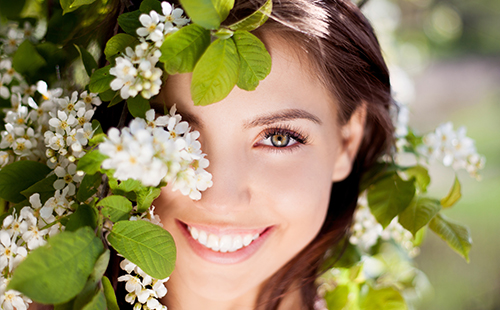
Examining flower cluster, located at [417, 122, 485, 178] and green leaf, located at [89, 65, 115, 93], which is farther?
flower cluster, located at [417, 122, 485, 178]

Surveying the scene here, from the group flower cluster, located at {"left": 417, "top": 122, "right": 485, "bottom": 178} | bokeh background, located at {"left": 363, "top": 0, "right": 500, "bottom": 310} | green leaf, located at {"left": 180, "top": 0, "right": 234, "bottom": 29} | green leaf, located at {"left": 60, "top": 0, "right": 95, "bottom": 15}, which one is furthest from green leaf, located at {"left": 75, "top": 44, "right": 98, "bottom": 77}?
bokeh background, located at {"left": 363, "top": 0, "right": 500, "bottom": 310}

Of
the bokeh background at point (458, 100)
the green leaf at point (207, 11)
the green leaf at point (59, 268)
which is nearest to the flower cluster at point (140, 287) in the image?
the green leaf at point (59, 268)

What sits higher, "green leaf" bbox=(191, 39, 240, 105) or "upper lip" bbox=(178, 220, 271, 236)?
"green leaf" bbox=(191, 39, 240, 105)

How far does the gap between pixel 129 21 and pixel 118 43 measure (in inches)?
1.9

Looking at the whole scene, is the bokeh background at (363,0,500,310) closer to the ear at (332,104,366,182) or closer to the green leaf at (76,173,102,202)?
the ear at (332,104,366,182)

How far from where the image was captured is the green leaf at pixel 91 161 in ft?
2.20

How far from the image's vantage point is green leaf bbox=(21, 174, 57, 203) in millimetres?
827

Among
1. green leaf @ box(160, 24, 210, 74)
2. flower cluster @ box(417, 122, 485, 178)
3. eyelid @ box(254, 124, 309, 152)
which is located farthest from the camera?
flower cluster @ box(417, 122, 485, 178)

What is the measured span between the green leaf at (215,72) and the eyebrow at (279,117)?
168 mm

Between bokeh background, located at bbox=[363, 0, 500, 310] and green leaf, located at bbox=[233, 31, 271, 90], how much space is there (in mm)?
1529

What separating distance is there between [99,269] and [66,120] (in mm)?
310

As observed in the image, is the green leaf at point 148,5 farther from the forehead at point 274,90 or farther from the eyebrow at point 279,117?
the eyebrow at point 279,117

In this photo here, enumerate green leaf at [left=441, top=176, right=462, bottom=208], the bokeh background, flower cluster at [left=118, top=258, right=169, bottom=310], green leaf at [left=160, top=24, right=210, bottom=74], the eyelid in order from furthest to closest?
the bokeh background
green leaf at [left=441, top=176, right=462, bottom=208]
the eyelid
flower cluster at [left=118, top=258, right=169, bottom=310]
green leaf at [left=160, top=24, right=210, bottom=74]

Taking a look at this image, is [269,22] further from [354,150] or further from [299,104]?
[354,150]
